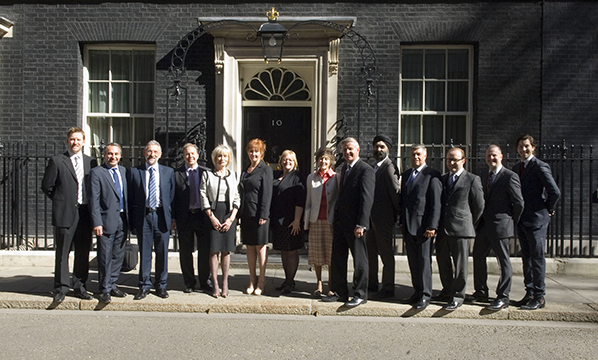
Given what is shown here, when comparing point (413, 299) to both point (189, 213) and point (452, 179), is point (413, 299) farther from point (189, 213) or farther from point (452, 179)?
point (189, 213)

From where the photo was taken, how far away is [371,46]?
1005cm

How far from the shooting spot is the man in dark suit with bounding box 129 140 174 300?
263 inches

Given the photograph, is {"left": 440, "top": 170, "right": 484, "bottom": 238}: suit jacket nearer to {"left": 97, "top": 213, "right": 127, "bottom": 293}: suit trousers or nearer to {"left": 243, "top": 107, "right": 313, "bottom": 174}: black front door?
{"left": 97, "top": 213, "right": 127, "bottom": 293}: suit trousers

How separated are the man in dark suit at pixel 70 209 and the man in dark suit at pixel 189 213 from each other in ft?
3.35

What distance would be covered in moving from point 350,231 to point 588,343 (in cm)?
255

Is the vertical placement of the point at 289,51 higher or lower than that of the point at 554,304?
higher

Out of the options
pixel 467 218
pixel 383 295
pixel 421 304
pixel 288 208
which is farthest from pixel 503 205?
pixel 288 208

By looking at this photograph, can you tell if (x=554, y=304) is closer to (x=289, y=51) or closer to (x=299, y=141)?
(x=299, y=141)

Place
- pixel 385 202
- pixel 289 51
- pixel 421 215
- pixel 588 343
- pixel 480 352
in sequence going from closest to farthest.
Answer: pixel 480 352 → pixel 588 343 → pixel 421 215 → pixel 385 202 → pixel 289 51

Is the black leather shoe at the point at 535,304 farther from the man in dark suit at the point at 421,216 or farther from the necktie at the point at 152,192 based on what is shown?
the necktie at the point at 152,192

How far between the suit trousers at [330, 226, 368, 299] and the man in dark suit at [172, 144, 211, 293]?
1518 mm

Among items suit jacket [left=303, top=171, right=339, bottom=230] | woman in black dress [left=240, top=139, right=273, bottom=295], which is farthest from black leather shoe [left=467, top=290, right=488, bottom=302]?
woman in black dress [left=240, top=139, right=273, bottom=295]

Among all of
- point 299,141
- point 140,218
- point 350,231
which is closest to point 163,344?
point 140,218

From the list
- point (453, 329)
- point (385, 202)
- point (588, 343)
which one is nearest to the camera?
point (588, 343)
